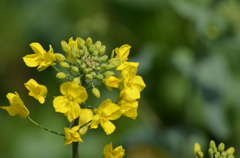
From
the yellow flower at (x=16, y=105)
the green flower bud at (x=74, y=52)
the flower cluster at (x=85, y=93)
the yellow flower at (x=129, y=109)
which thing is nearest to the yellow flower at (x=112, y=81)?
the flower cluster at (x=85, y=93)

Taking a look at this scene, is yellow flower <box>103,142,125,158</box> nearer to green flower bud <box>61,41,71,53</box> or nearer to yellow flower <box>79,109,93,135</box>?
yellow flower <box>79,109,93,135</box>

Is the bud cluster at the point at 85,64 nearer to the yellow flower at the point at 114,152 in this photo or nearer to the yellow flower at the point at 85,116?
the yellow flower at the point at 85,116

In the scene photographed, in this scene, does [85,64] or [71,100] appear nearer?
[71,100]

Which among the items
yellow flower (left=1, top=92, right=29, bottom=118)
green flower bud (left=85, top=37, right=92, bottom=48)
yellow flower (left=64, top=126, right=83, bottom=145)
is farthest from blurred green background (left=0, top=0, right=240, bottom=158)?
yellow flower (left=64, top=126, right=83, bottom=145)

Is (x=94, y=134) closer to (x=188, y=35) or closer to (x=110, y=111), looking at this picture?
(x=188, y=35)

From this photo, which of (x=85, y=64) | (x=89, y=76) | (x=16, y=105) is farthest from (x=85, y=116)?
(x=16, y=105)

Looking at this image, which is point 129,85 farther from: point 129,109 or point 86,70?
point 86,70

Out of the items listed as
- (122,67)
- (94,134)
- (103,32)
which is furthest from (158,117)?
(122,67)
